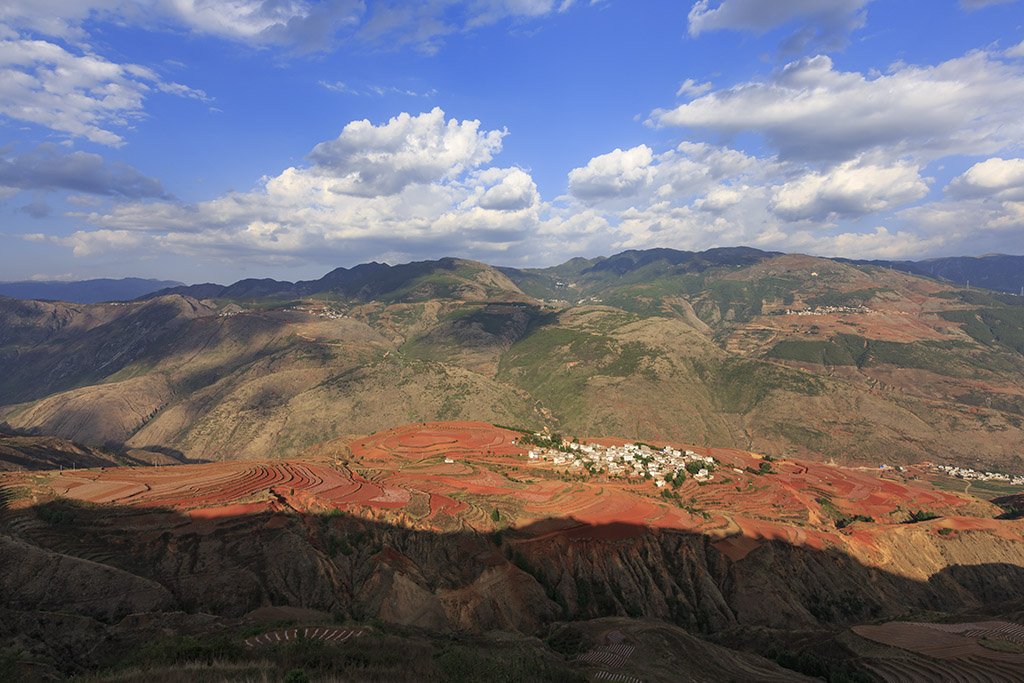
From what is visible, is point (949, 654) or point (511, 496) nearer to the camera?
point (949, 654)

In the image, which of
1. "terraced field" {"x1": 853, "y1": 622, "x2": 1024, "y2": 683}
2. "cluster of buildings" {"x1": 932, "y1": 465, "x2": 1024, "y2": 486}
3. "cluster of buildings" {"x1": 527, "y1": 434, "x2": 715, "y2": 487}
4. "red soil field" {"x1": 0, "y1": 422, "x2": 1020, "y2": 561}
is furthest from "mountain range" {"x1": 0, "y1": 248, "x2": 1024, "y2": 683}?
"cluster of buildings" {"x1": 932, "y1": 465, "x2": 1024, "y2": 486}

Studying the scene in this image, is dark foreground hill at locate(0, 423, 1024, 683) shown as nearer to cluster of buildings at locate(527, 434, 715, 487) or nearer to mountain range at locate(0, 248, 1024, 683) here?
mountain range at locate(0, 248, 1024, 683)

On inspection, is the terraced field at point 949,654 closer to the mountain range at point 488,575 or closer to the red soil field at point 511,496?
the mountain range at point 488,575

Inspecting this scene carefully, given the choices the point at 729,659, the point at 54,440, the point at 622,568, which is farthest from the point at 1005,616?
the point at 54,440

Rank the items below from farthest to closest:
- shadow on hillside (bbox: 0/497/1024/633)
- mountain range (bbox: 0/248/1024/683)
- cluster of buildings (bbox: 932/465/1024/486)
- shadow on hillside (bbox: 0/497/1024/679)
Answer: cluster of buildings (bbox: 932/465/1024/486)
shadow on hillside (bbox: 0/497/1024/633)
shadow on hillside (bbox: 0/497/1024/679)
mountain range (bbox: 0/248/1024/683)

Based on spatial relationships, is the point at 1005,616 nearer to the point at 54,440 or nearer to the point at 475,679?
the point at 475,679

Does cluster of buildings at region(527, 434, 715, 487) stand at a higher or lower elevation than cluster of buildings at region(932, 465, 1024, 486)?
higher

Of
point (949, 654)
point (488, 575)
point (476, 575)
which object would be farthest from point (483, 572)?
point (949, 654)

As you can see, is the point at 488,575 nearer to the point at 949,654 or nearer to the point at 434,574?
the point at 434,574
